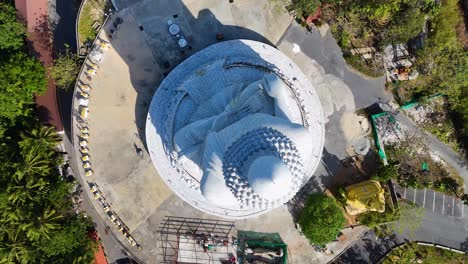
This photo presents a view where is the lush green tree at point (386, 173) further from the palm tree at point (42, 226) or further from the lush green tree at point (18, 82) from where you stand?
the lush green tree at point (18, 82)

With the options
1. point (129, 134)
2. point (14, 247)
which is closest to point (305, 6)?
point (129, 134)

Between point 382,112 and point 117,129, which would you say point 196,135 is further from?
point 382,112

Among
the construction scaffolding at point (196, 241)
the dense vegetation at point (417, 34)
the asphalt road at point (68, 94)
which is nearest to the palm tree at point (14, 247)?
the asphalt road at point (68, 94)

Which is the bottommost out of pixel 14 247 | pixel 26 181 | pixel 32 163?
pixel 14 247

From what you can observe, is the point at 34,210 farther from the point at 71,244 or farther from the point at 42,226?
the point at 71,244

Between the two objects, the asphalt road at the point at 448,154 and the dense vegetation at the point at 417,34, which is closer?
the dense vegetation at the point at 417,34

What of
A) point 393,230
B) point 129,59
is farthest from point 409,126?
point 129,59

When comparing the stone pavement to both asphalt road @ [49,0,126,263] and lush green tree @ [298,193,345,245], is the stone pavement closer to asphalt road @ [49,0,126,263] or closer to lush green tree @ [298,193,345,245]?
asphalt road @ [49,0,126,263]

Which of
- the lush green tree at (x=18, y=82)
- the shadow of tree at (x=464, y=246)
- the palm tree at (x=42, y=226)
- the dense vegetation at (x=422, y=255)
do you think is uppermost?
the lush green tree at (x=18, y=82)

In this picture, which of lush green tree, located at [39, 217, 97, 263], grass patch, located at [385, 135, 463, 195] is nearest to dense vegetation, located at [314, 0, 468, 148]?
grass patch, located at [385, 135, 463, 195]
